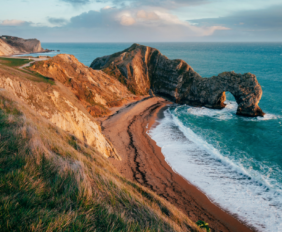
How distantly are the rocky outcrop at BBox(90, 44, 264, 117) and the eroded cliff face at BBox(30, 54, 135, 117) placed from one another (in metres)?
9.28

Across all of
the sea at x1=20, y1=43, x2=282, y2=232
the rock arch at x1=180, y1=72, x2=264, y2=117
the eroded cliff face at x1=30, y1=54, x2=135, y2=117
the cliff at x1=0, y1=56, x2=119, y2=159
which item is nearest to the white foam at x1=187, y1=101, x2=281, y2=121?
the sea at x1=20, y1=43, x2=282, y2=232

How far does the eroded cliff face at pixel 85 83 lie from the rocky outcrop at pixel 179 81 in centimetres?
928

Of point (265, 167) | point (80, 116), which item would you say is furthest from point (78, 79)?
point (265, 167)

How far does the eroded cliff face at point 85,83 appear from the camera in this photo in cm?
3484

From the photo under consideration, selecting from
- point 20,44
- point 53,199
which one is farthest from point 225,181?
point 20,44

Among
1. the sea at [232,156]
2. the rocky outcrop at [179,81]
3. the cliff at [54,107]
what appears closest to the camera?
the sea at [232,156]

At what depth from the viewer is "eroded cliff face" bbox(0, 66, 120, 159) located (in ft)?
60.4

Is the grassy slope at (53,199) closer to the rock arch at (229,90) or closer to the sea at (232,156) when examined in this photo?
the sea at (232,156)

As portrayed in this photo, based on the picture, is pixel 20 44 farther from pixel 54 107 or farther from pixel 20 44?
pixel 54 107

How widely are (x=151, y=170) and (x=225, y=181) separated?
8.80 metres

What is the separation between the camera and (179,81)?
50.5 m

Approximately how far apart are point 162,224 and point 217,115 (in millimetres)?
39109

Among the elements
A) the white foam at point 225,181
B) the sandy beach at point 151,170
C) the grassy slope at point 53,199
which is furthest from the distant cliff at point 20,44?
the grassy slope at point 53,199

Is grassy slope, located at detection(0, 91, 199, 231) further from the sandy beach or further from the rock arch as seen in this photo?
the rock arch
